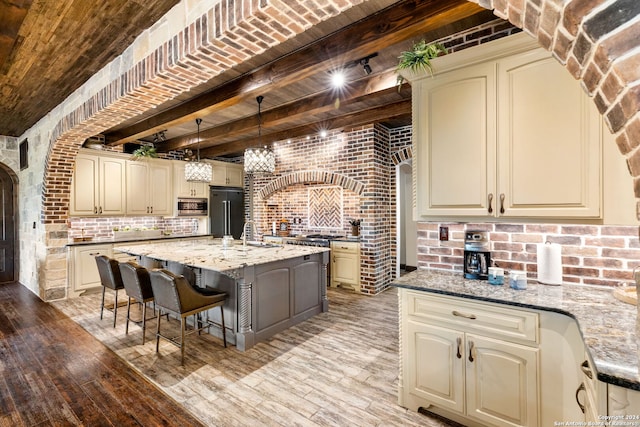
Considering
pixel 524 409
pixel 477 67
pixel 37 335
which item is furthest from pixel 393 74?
pixel 37 335

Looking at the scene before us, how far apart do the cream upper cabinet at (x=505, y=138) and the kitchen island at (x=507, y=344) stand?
1.73 ft

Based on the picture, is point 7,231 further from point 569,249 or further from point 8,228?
point 569,249

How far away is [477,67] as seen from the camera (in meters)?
2.01

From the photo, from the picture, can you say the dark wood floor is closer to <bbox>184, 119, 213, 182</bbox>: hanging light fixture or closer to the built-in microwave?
<bbox>184, 119, 213, 182</bbox>: hanging light fixture

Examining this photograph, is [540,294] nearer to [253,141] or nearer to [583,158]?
[583,158]

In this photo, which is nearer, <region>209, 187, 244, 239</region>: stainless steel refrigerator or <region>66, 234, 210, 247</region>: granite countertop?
<region>66, 234, 210, 247</region>: granite countertop

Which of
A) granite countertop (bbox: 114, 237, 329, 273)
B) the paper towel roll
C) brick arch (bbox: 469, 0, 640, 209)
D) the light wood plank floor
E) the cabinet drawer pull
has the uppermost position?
brick arch (bbox: 469, 0, 640, 209)

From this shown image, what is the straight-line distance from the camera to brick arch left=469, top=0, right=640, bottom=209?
68cm

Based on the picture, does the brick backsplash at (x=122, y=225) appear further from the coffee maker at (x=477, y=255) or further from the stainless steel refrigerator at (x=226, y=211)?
the coffee maker at (x=477, y=255)

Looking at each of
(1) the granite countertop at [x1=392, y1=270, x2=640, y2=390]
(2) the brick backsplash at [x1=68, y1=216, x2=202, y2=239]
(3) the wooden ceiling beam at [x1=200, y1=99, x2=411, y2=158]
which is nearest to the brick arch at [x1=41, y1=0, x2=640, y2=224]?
(1) the granite countertop at [x1=392, y1=270, x2=640, y2=390]

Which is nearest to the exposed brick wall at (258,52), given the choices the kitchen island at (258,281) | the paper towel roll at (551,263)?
the paper towel roll at (551,263)

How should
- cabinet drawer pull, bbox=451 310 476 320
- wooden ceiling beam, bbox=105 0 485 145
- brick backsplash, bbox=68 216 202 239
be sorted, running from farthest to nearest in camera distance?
brick backsplash, bbox=68 216 202 239 < wooden ceiling beam, bbox=105 0 485 145 < cabinet drawer pull, bbox=451 310 476 320

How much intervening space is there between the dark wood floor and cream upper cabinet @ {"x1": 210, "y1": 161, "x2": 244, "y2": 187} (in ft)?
13.4

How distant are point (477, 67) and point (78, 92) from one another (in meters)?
4.22
